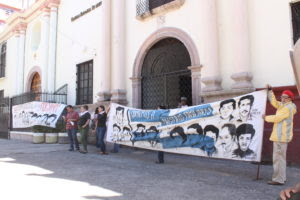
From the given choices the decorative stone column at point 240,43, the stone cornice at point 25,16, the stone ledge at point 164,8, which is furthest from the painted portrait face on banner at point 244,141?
the stone cornice at point 25,16

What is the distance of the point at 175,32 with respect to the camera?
9.44 m

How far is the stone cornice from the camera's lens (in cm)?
1634

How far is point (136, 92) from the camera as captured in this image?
35.0 feet

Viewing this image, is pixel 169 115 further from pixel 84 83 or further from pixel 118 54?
pixel 84 83

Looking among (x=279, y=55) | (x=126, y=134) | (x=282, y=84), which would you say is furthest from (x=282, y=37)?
(x=126, y=134)

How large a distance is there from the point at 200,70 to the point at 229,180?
4.18m

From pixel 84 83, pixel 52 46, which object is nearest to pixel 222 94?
pixel 84 83

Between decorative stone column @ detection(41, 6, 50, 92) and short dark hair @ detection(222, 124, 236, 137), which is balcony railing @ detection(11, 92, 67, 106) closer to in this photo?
decorative stone column @ detection(41, 6, 50, 92)

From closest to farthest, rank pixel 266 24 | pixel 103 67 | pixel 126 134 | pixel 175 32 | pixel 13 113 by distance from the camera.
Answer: pixel 266 24, pixel 126 134, pixel 175 32, pixel 103 67, pixel 13 113

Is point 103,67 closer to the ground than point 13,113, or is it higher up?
higher up

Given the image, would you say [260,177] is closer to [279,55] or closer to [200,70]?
[279,55]

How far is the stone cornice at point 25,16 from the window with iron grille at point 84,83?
4.94 metres

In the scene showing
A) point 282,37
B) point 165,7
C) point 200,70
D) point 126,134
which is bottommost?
point 126,134

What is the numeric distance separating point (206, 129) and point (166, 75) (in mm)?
4062
